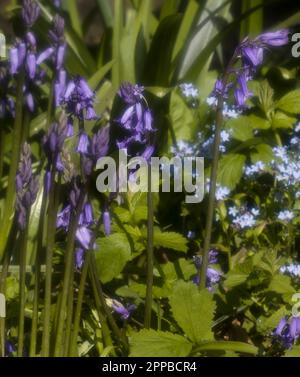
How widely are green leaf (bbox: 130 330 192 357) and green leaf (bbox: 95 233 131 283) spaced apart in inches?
15.4

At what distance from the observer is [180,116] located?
3473mm

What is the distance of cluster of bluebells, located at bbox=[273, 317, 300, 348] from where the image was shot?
224cm

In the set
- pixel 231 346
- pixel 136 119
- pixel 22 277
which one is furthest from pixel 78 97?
pixel 231 346

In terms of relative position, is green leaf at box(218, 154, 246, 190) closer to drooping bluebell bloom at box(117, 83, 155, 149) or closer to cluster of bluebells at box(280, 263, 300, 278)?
cluster of bluebells at box(280, 263, 300, 278)

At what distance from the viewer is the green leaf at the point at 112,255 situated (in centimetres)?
252

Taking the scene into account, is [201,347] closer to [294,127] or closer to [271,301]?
[271,301]

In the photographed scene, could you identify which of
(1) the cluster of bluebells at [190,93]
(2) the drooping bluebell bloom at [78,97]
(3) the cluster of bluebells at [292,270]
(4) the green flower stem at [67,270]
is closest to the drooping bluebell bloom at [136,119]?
(2) the drooping bluebell bloom at [78,97]

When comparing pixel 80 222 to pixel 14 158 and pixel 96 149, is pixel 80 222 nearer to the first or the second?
pixel 96 149

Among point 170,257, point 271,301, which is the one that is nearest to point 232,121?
point 170,257

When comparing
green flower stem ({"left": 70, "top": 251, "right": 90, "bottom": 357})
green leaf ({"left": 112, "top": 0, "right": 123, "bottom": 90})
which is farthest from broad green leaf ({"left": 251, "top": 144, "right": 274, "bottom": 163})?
green flower stem ({"left": 70, "top": 251, "right": 90, "bottom": 357})

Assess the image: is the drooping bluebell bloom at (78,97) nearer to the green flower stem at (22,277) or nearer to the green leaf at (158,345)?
the green flower stem at (22,277)

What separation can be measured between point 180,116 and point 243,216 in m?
0.70

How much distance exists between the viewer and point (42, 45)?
3822mm
